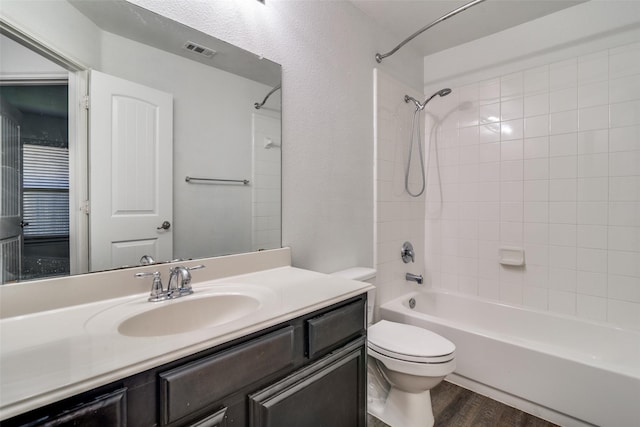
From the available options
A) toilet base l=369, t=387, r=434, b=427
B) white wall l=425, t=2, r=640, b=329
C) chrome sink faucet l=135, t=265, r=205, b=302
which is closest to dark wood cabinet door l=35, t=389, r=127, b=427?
chrome sink faucet l=135, t=265, r=205, b=302

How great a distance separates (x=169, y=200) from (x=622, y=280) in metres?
2.57

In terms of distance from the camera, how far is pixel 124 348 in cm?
62

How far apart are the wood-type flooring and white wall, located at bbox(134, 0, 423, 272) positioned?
0.90 metres

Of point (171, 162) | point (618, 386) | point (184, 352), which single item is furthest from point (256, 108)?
point (618, 386)

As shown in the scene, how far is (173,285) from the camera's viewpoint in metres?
1.03

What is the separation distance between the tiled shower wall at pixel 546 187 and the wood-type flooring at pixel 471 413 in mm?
793

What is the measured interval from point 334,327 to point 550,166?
1999 mm

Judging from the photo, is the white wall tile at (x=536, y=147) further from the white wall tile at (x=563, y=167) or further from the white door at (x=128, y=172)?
the white door at (x=128, y=172)

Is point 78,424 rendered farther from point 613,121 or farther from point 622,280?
point 613,121

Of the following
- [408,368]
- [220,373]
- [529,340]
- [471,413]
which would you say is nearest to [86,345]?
[220,373]

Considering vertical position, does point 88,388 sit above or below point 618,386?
above

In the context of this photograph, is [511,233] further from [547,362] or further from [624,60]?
[624,60]

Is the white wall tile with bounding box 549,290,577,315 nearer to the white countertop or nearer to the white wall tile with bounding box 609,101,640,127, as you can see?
the white wall tile with bounding box 609,101,640,127

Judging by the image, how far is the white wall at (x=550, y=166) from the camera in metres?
1.79
